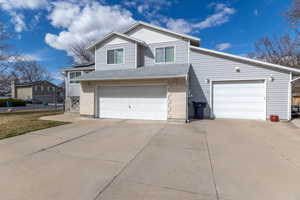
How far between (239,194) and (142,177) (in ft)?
5.47

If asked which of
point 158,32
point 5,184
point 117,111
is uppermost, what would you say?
point 158,32

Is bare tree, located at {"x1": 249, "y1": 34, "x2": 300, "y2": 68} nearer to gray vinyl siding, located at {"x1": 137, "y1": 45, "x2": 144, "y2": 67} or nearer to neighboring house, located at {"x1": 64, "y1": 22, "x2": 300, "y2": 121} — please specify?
neighboring house, located at {"x1": 64, "y1": 22, "x2": 300, "y2": 121}

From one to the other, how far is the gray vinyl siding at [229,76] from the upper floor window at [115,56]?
5121mm

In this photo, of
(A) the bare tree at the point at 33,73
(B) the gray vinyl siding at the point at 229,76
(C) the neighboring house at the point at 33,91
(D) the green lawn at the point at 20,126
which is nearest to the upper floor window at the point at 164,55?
(B) the gray vinyl siding at the point at 229,76

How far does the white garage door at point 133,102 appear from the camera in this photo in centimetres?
906

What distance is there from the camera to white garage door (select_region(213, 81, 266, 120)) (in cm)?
895

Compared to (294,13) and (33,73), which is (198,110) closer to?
(294,13)

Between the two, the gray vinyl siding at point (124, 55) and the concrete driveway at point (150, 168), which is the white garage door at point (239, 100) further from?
the gray vinyl siding at point (124, 55)

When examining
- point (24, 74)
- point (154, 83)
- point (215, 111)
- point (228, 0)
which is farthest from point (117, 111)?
point (24, 74)

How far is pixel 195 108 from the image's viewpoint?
9.63 meters

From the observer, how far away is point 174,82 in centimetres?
848

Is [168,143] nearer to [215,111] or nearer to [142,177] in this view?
[142,177]

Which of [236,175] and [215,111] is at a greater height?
[215,111]

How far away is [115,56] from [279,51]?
22.6 m
